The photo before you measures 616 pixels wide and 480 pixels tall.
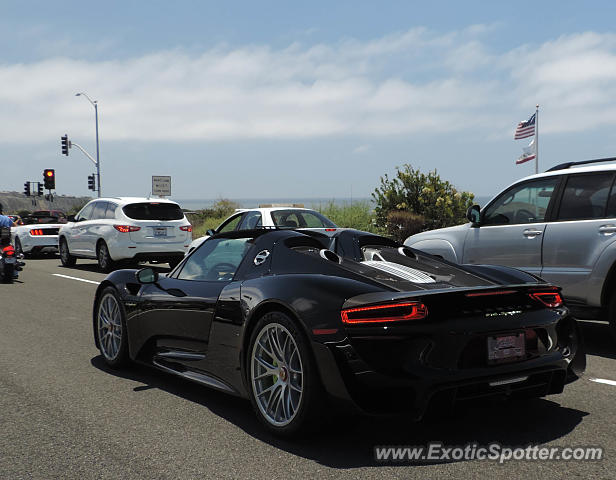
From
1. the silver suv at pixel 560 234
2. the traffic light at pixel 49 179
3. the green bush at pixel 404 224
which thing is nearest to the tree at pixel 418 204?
the green bush at pixel 404 224

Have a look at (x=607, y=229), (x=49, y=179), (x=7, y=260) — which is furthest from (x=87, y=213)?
(x=49, y=179)

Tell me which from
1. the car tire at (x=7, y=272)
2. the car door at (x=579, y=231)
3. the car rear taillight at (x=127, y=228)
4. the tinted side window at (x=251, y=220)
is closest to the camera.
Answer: the car door at (x=579, y=231)

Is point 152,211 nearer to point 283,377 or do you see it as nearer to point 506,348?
point 283,377

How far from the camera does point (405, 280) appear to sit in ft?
15.5

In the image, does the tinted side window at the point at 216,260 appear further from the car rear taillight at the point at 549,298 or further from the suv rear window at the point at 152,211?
the suv rear window at the point at 152,211

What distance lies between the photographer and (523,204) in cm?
817

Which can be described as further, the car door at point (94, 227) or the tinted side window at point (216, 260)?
the car door at point (94, 227)

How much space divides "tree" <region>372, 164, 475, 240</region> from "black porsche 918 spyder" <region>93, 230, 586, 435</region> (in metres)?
16.7

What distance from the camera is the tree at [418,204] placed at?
72.9 feet

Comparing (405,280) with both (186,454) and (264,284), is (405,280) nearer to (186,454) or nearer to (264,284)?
(264,284)

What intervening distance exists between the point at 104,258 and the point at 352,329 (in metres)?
14.4

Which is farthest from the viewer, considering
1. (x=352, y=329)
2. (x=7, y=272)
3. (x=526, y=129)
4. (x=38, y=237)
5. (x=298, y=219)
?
(x=526, y=129)

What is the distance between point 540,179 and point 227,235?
4.03 m

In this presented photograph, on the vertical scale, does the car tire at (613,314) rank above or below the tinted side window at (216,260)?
below
